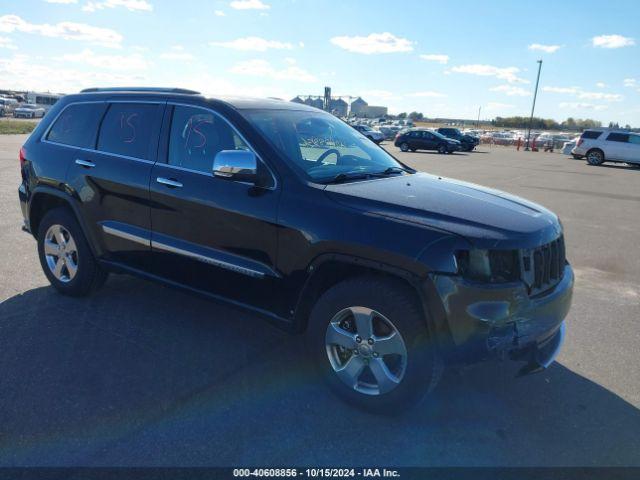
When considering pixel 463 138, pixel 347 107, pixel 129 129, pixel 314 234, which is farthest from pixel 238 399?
pixel 347 107

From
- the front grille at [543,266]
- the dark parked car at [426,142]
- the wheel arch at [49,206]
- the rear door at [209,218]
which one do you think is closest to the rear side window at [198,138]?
the rear door at [209,218]

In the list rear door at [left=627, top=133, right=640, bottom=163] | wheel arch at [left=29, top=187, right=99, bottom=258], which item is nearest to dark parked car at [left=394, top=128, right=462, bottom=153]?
rear door at [left=627, top=133, right=640, bottom=163]

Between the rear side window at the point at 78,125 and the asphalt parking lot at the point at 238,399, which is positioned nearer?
the asphalt parking lot at the point at 238,399

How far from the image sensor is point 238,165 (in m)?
3.41

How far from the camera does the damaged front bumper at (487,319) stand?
283 cm

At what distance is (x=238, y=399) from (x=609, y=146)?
93.5 feet

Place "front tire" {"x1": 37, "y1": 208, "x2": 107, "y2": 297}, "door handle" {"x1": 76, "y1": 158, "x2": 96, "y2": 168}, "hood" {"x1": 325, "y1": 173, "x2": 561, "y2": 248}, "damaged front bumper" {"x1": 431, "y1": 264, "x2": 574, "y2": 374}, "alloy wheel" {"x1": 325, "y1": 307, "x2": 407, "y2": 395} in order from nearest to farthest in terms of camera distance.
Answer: "damaged front bumper" {"x1": 431, "y1": 264, "x2": 574, "y2": 374}
"hood" {"x1": 325, "y1": 173, "x2": 561, "y2": 248}
"alloy wheel" {"x1": 325, "y1": 307, "x2": 407, "y2": 395}
"door handle" {"x1": 76, "y1": 158, "x2": 96, "y2": 168}
"front tire" {"x1": 37, "y1": 208, "x2": 107, "y2": 297}

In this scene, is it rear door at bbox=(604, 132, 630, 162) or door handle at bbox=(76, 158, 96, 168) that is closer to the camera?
door handle at bbox=(76, 158, 96, 168)

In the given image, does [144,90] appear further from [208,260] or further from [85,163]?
[208,260]

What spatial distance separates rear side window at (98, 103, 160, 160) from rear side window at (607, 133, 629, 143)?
2786cm

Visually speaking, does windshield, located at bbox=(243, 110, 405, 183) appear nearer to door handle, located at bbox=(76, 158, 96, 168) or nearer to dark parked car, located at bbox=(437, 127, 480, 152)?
door handle, located at bbox=(76, 158, 96, 168)

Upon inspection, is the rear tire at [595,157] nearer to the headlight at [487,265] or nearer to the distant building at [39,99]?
the headlight at [487,265]

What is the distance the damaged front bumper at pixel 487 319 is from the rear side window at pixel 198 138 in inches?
70.9

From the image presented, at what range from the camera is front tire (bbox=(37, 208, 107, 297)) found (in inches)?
187
